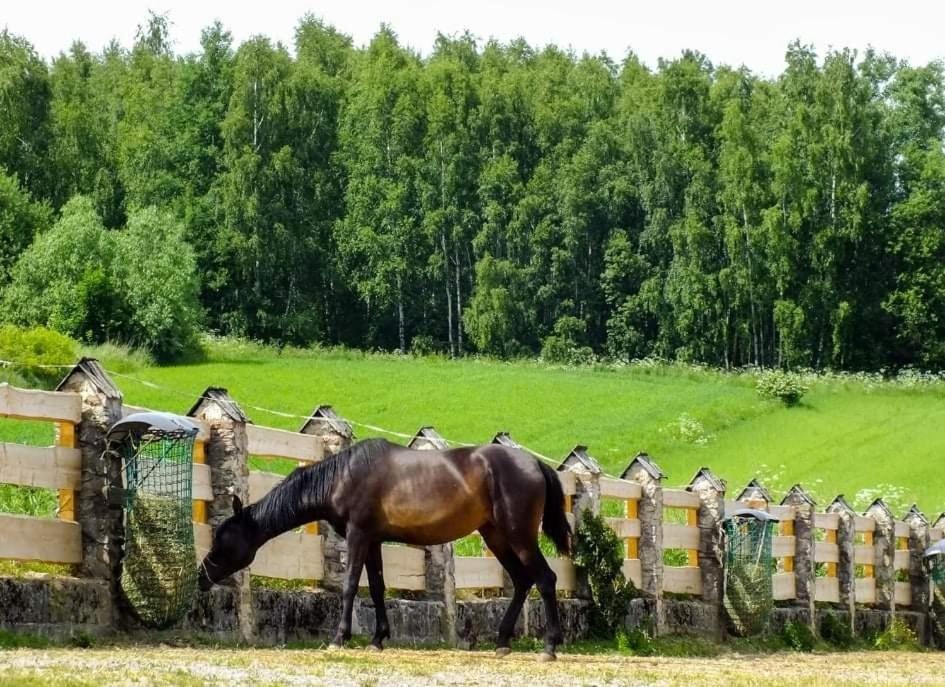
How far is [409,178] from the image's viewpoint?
89.8 m

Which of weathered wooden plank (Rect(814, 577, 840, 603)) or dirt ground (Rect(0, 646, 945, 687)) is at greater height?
dirt ground (Rect(0, 646, 945, 687))

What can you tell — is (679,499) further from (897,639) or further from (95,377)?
(95,377)

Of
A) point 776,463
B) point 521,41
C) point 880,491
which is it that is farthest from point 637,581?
point 521,41

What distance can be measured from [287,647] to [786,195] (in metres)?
70.6

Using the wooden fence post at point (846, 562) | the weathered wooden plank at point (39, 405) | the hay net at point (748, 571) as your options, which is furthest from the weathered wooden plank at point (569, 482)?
the wooden fence post at point (846, 562)

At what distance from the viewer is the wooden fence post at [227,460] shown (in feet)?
41.5

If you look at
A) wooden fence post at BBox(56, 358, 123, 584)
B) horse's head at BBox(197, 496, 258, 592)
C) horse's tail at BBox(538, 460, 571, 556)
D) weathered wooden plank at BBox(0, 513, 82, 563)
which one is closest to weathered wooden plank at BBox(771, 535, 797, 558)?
horse's tail at BBox(538, 460, 571, 556)

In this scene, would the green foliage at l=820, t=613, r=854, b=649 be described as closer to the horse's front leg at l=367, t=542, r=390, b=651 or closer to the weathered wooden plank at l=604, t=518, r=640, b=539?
the weathered wooden plank at l=604, t=518, r=640, b=539

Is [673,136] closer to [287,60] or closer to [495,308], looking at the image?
[495,308]

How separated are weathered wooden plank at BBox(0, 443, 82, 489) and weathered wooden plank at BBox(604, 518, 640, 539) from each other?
7115 millimetres

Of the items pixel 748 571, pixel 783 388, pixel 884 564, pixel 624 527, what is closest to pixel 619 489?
pixel 624 527

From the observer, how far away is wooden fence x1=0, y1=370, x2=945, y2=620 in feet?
36.9

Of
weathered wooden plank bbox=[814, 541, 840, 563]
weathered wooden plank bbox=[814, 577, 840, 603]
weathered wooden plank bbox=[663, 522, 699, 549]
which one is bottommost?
weathered wooden plank bbox=[814, 577, 840, 603]

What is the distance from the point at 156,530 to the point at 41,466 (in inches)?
34.4
